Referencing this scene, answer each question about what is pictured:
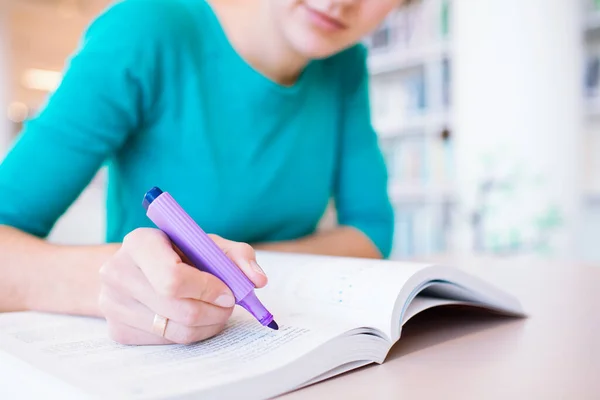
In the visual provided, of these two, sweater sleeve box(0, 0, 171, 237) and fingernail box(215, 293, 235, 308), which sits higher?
sweater sleeve box(0, 0, 171, 237)

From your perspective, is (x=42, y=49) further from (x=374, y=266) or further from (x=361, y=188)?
(x=374, y=266)

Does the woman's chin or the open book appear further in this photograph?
the woman's chin

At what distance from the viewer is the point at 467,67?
255cm

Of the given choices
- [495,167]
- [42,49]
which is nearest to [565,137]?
[495,167]

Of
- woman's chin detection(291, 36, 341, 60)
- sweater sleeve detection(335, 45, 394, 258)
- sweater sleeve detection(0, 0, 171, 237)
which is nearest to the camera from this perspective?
sweater sleeve detection(0, 0, 171, 237)

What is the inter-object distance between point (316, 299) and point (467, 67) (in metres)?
2.31

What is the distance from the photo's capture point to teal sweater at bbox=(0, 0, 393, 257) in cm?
60

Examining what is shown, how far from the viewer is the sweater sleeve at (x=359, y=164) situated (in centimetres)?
102

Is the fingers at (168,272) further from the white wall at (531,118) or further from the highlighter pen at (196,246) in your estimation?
the white wall at (531,118)

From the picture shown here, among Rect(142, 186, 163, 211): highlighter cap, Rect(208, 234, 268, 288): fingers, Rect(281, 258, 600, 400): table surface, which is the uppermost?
Rect(142, 186, 163, 211): highlighter cap

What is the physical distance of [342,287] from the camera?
48 centimetres

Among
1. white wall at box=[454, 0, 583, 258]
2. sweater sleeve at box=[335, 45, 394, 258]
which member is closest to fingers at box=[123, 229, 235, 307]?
sweater sleeve at box=[335, 45, 394, 258]

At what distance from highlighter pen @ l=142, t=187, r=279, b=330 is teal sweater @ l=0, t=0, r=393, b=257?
287 mm

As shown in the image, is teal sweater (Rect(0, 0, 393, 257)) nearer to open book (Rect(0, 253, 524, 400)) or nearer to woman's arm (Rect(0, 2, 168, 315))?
woman's arm (Rect(0, 2, 168, 315))
